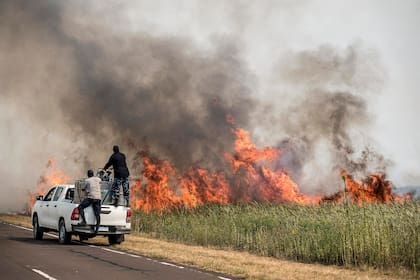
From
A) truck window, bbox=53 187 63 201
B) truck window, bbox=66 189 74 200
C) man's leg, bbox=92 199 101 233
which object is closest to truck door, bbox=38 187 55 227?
truck window, bbox=53 187 63 201

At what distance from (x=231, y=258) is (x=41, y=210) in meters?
9.68

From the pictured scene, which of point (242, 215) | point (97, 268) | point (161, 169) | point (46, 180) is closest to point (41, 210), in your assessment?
point (242, 215)

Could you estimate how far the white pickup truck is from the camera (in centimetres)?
1994

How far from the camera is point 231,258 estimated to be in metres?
17.0

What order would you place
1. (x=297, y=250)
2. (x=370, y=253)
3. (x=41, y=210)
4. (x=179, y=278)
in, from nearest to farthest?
(x=179, y=278) → (x=370, y=253) → (x=297, y=250) → (x=41, y=210)

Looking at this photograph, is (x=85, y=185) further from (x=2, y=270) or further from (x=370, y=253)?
(x=370, y=253)

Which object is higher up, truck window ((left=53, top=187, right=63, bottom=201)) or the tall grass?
truck window ((left=53, top=187, right=63, bottom=201))

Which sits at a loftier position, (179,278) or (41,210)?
(41,210)

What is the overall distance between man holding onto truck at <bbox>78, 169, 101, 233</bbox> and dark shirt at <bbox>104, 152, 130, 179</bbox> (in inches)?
48.2

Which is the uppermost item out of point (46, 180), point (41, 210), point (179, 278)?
point (46, 180)

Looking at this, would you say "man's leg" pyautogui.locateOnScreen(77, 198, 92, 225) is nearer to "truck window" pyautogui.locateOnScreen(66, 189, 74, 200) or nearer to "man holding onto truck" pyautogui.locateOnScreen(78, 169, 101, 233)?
"man holding onto truck" pyautogui.locateOnScreen(78, 169, 101, 233)

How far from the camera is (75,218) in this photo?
19812mm

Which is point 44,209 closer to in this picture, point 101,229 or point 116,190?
point 116,190

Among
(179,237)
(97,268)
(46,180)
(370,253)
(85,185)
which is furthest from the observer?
(46,180)
